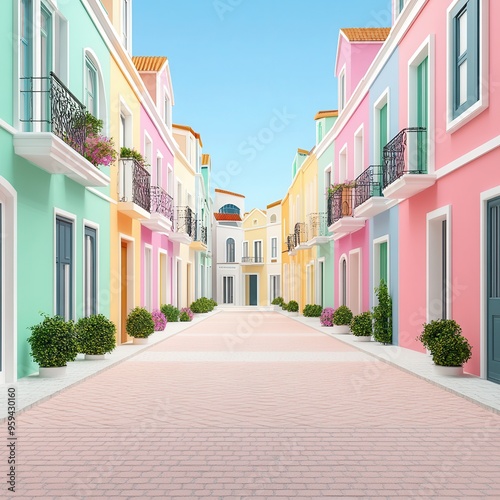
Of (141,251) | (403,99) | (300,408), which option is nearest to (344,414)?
(300,408)

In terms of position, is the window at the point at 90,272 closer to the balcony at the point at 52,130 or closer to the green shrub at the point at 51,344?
the balcony at the point at 52,130

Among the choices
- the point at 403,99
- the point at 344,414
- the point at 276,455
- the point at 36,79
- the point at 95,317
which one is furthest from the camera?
the point at 403,99

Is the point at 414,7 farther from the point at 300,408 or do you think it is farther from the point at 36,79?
the point at 300,408

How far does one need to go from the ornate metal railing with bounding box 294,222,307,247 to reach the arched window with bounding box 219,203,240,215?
91.7ft

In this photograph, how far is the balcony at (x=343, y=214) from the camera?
20.6 meters

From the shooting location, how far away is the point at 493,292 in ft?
32.7

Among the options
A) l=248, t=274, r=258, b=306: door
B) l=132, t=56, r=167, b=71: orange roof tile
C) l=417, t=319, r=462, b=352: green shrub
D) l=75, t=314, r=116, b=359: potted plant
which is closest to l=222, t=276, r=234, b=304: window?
l=248, t=274, r=258, b=306: door

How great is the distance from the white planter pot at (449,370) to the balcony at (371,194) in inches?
255

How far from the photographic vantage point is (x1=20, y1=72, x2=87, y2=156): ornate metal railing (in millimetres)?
10289

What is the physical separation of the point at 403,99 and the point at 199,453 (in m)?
11.5

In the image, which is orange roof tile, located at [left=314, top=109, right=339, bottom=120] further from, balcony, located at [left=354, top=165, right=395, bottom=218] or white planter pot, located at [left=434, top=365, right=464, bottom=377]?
white planter pot, located at [left=434, top=365, right=464, bottom=377]

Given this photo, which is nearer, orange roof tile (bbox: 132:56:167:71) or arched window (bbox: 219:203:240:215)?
orange roof tile (bbox: 132:56:167:71)

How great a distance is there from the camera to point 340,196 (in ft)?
71.3

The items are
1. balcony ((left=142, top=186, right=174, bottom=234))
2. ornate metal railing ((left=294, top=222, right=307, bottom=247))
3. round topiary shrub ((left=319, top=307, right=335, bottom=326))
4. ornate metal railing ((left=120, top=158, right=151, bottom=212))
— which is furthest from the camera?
ornate metal railing ((left=294, top=222, right=307, bottom=247))
